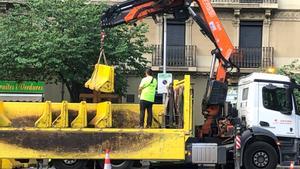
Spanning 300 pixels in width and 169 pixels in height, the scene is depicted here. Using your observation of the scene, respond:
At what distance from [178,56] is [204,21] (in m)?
14.7

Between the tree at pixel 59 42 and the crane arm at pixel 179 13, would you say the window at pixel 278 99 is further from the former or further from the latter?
the tree at pixel 59 42

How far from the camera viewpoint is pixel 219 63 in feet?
50.7

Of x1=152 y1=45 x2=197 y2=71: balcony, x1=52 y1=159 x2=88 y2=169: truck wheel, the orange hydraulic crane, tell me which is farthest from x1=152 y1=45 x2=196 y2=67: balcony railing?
x1=52 y1=159 x2=88 y2=169: truck wheel

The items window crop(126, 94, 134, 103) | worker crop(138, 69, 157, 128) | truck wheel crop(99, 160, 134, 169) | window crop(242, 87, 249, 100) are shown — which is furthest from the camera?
window crop(126, 94, 134, 103)

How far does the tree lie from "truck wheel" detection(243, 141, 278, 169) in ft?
31.4

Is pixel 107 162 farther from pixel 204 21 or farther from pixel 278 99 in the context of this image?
pixel 278 99

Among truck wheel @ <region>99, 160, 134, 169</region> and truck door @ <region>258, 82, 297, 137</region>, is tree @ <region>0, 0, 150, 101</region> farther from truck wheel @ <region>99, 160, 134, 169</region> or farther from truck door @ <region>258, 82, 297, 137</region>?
truck wheel @ <region>99, 160, 134, 169</region>

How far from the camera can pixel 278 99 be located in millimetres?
15367

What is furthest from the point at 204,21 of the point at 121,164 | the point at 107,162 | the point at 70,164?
the point at 107,162

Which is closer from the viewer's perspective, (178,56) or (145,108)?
(145,108)

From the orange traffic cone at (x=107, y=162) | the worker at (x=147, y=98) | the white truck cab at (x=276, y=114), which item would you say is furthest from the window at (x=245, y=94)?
the orange traffic cone at (x=107, y=162)

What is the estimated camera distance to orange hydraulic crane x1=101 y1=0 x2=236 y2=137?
592 inches

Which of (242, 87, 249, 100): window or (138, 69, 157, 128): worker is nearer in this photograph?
(138, 69, 157, 128): worker

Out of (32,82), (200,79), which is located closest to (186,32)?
(200,79)
